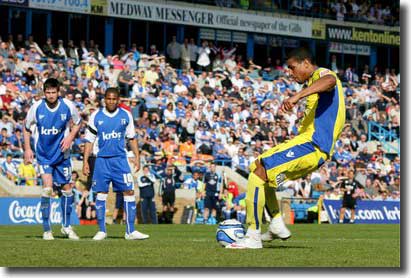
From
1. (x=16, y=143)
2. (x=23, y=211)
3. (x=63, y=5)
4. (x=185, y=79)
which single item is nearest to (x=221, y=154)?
(x=185, y=79)

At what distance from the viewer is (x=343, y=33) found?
151ft

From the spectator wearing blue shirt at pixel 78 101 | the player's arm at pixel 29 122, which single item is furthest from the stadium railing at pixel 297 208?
the player's arm at pixel 29 122

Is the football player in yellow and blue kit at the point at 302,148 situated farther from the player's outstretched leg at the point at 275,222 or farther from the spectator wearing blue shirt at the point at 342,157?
the spectator wearing blue shirt at the point at 342,157

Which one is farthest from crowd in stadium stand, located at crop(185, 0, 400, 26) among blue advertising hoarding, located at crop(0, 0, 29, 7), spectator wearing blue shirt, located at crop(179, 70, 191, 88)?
blue advertising hoarding, located at crop(0, 0, 29, 7)

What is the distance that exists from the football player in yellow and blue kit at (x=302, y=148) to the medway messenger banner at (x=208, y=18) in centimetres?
2615

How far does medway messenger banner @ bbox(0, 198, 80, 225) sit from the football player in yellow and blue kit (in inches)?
529

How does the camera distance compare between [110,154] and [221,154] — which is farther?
[221,154]

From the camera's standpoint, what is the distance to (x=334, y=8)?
45.6m

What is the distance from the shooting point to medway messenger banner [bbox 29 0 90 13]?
3435cm

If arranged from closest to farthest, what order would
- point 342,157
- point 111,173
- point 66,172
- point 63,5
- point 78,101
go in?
point 111,173, point 66,172, point 78,101, point 342,157, point 63,5

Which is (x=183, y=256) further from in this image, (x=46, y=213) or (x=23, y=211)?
(x=23, y=211)

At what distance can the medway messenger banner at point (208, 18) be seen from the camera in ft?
123

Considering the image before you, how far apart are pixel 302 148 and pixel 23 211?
1449cm

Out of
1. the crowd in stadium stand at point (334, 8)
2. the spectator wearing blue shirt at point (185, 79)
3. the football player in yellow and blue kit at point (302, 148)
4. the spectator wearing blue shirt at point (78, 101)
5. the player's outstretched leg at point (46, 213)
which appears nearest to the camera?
the football player in yellow and blue kit at point (302, 148)
